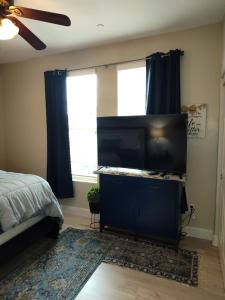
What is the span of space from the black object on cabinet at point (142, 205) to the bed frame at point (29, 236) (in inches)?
26.5

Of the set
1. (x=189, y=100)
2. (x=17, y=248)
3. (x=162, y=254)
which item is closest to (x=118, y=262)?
(x=162, y=254)

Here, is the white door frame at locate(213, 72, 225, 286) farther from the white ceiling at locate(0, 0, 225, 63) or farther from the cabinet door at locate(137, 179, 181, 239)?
the white ceiling at locate(0, 0, 225, 63)

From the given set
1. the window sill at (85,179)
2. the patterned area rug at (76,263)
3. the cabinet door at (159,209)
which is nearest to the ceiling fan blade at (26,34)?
the cabinet door at (159,209)

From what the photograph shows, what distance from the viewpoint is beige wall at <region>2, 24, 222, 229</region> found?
2.82m

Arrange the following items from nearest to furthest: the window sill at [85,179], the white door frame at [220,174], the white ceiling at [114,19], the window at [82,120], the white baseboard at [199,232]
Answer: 1. the white ceiling at [114,19]
2. the white door frame at [220,174]
3. the white baseboard at [199,232]
4. the window at [82,120]
5. the window sill at [85,179]

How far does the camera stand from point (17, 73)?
4.16 meters

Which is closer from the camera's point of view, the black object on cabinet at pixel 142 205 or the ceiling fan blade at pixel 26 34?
the ceiling fan blade at pixel 26 34

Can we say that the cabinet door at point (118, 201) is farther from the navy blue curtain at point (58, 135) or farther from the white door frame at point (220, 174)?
the white door frame at point (220, 174)

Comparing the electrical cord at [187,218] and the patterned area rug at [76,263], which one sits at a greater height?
the electrical cord at [187,218]

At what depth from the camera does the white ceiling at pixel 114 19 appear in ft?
7.33

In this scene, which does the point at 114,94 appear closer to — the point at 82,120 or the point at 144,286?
the point at 82,120

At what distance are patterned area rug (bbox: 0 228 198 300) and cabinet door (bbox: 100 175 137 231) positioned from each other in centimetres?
22

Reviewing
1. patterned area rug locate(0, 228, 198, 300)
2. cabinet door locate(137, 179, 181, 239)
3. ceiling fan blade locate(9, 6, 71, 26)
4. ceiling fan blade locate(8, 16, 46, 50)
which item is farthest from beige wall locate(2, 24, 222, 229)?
ceiling fan blade locate(9, 6, 71, 26)

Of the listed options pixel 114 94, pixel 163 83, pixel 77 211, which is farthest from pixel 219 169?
pixel 77 211
